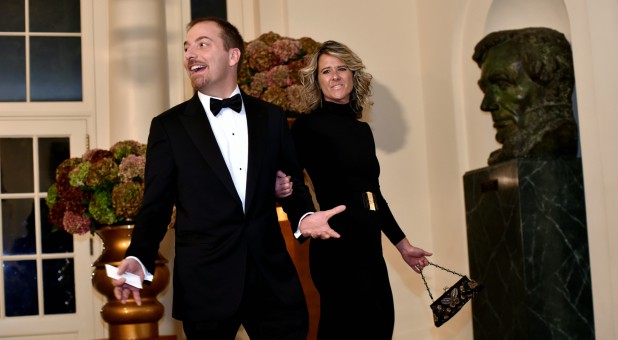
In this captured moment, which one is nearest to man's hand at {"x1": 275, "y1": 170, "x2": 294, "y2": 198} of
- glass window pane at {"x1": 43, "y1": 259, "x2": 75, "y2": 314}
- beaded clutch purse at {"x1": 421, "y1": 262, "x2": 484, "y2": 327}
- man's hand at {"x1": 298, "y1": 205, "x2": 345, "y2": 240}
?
man's hand at {"x1": 298, "y1": 205, "x2": 345, "y2": 240}

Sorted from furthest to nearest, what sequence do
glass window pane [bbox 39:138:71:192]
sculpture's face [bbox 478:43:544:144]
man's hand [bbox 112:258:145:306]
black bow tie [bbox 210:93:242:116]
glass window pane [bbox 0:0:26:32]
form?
glass window pane [bbox 0:0:26:32]
glass window pane [bbox 39:138:71:192]
sculpture's face [bbox 478:43:544:144]
black bow tie [bbox 210:93:242:116]
man's hand [bbox 112:258:145:306]

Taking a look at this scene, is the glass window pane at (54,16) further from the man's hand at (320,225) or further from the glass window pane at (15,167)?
the man's hand at (320,225)

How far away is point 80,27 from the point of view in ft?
19.5

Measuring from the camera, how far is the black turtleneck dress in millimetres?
3160

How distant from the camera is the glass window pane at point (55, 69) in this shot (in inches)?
231

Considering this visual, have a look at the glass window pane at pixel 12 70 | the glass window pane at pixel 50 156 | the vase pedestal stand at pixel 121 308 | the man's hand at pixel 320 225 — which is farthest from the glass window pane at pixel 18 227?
the man's hand at pixel 320 225

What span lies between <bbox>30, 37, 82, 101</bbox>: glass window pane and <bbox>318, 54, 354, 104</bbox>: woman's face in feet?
9.66

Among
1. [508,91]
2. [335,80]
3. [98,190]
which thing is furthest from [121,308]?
[508,91]

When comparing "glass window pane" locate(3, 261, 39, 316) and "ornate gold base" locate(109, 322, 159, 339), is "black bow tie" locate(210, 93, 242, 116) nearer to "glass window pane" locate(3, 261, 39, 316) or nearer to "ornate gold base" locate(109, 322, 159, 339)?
"ornate gold base" locate(109, 322, 159, 339)

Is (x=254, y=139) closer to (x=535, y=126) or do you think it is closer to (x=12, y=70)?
(x=535, y=126)

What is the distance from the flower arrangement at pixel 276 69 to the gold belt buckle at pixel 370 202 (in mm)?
1358

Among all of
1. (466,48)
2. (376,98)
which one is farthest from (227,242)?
(376,98)

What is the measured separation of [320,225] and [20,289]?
148 inches

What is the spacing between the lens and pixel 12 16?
586cm
